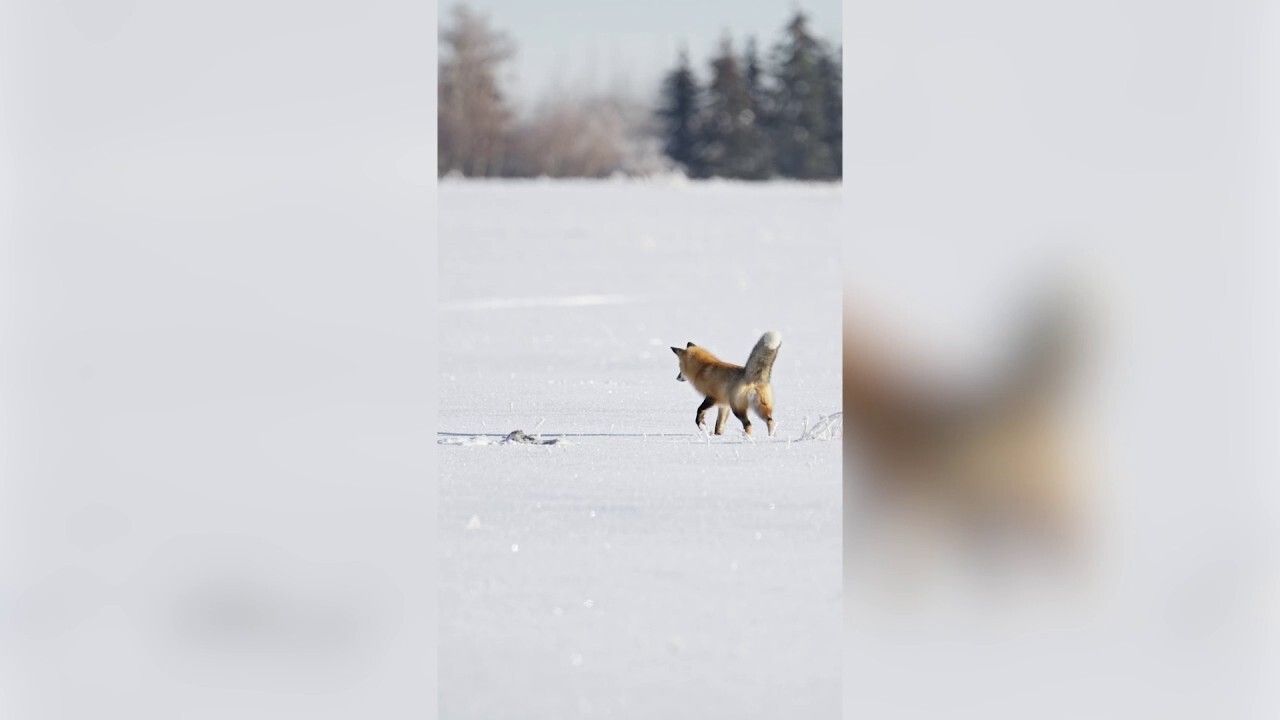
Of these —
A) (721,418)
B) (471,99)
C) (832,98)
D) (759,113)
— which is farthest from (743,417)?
(759,113)

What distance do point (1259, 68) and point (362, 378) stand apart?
3.70 ft

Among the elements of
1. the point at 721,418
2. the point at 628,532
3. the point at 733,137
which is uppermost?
the point at 733,137

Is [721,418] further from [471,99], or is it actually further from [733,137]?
[733,137]

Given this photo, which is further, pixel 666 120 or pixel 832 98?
pixel 666 120

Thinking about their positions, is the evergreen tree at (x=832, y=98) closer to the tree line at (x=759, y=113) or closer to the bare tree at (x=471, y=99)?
the tree line at (x=759, y=113)

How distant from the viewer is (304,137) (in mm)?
1521

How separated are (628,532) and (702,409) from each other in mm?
383

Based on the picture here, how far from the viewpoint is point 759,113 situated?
648 cm

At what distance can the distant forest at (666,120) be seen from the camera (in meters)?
5.33

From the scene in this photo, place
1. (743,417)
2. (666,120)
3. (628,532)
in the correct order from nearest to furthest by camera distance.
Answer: (628,532) → (743,417) → (666,120)

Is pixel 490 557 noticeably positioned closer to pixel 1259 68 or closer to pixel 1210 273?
pixel 1210 273

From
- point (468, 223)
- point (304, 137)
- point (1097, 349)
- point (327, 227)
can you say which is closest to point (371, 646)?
point (327, 227)

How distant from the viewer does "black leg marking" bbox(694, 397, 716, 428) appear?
2105 mm

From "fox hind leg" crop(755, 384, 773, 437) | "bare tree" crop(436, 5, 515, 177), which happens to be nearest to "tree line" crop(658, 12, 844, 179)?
"bare tree" crop(436, 5, 515, 177)
